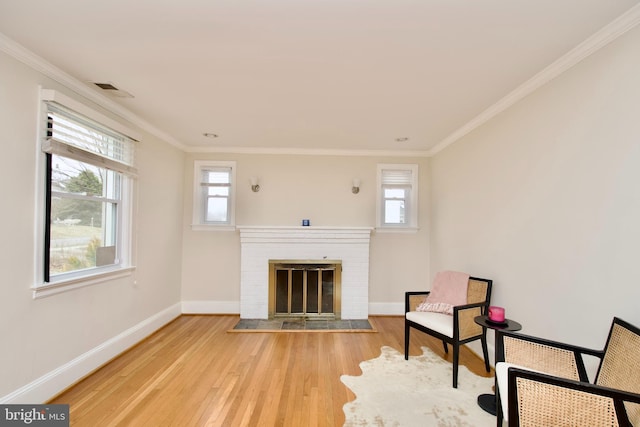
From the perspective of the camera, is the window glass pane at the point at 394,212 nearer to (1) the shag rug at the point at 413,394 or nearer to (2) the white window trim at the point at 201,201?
(1) the shag rug at the point at 413,394

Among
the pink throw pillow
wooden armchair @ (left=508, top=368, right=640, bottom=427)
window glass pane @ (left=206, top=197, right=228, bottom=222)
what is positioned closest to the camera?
wooden armchair @ (left=508, top=368, right=640, bottom=427)

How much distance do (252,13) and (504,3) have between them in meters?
1.29

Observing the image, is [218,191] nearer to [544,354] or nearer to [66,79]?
[66,79]

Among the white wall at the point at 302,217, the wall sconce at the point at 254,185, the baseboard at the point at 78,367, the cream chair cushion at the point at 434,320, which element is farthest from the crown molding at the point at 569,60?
the baseboard at the point at 78,367

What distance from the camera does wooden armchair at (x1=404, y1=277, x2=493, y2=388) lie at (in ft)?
8.26

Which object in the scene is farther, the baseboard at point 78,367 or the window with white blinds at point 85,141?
the window with white blinds at point 85,141

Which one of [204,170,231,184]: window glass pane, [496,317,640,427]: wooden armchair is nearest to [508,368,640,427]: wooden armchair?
[496,317,640,427]: wooden armchair

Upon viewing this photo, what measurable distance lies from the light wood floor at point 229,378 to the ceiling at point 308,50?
246 cm

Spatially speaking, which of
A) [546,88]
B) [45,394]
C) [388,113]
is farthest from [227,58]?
[45,394]

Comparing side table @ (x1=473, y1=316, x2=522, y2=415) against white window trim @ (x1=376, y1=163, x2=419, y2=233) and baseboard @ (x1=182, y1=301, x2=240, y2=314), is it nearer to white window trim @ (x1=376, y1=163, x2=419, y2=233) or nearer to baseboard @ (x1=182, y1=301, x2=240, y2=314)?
white window trim @ (x1=376, y1=163, x2=419, y2=233)

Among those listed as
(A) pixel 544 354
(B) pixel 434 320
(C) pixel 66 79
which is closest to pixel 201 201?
(C) pixel 66 79

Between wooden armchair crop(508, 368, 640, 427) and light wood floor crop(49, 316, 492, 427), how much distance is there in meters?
1.18

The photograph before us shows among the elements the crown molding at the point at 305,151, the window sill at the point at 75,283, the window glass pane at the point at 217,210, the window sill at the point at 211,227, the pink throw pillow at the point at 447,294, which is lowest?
the pink throw pillow at the point at 447,294

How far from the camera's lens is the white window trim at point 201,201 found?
14.3 feet
